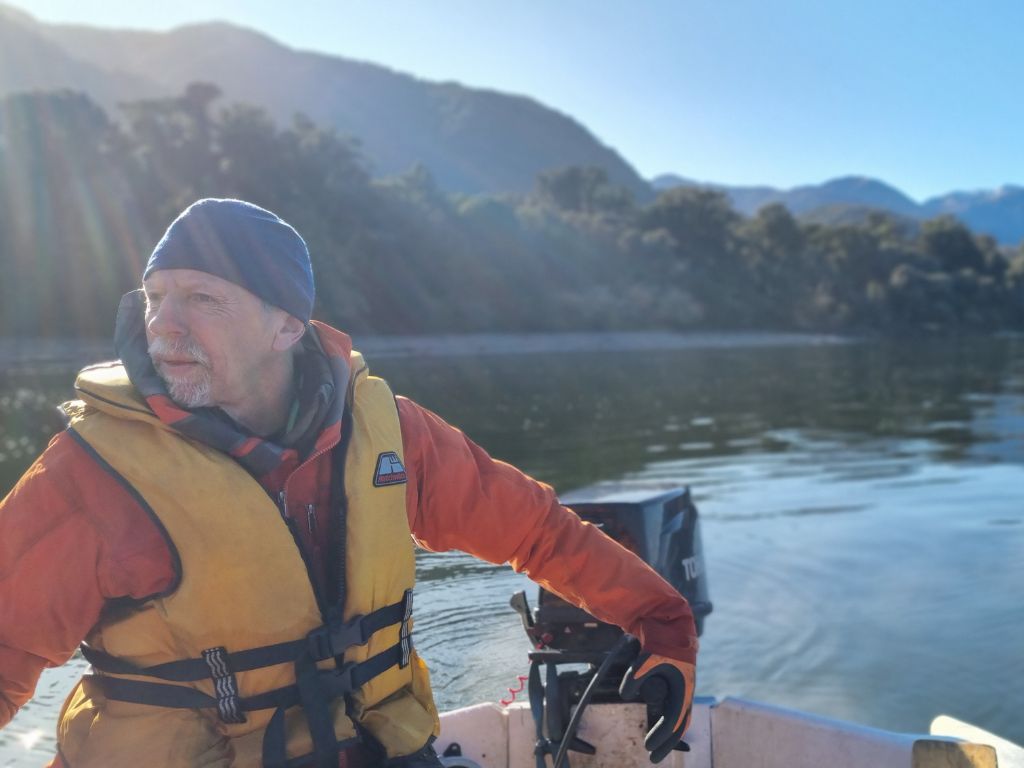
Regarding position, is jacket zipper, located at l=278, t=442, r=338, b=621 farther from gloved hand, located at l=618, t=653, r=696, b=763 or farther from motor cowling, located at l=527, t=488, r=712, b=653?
motor cowling, located at l=527, t=488, r=712, b=653

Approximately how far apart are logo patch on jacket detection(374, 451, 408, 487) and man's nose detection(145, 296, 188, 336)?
0.44m

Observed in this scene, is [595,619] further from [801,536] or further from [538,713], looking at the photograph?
[801,536]

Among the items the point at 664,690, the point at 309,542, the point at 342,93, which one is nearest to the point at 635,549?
the point at 664,690

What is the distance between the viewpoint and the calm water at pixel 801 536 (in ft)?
14.0

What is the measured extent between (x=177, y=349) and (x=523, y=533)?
0.81 m

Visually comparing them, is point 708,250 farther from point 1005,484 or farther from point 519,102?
point 519,102

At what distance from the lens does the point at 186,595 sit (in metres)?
1.66

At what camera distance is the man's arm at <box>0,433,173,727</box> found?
1.57 metres

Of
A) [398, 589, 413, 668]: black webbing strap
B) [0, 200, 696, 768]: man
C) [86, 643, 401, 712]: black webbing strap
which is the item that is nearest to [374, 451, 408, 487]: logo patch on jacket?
[0, 200, 696, 768]: man

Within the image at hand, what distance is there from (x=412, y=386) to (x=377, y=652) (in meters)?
16.6

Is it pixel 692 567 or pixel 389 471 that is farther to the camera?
pixel 692 567

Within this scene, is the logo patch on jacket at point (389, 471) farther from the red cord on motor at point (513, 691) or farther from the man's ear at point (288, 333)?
the red cord on motor at point (513, 691)

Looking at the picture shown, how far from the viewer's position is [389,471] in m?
1.90

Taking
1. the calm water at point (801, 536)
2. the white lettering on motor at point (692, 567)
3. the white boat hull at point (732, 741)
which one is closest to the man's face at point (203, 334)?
the white boat hull at point (732, 741)
